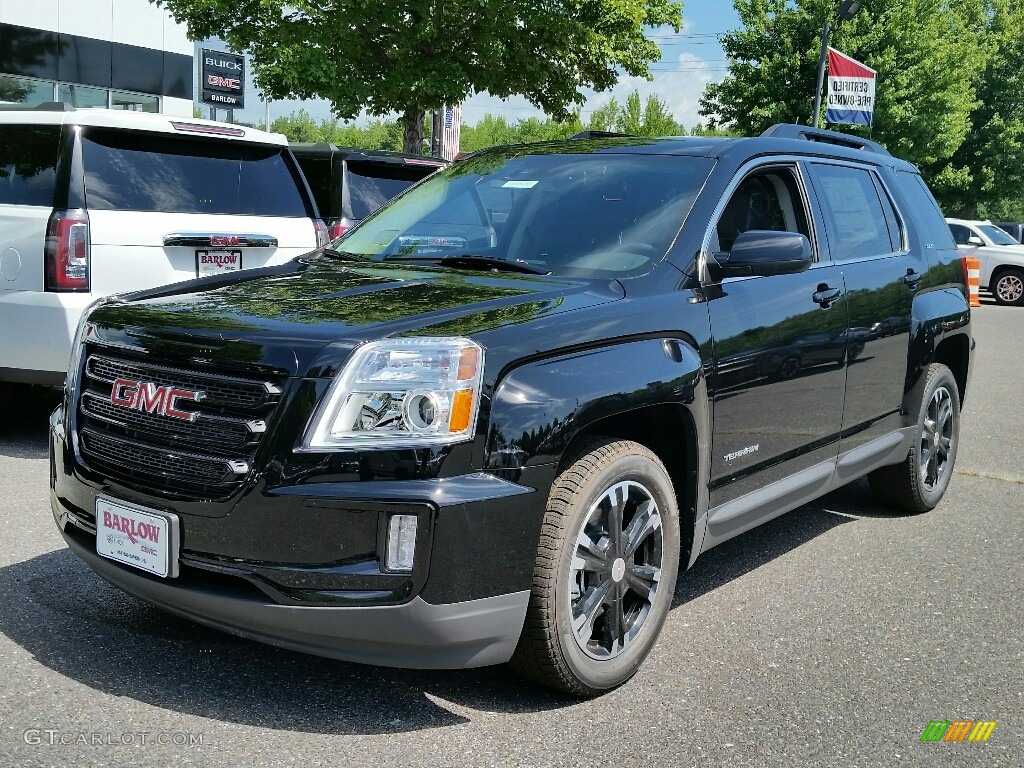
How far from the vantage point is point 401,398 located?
3.14 meters

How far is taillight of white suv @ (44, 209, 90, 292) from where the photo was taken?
6.25 metres

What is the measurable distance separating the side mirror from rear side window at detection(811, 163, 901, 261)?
945mm

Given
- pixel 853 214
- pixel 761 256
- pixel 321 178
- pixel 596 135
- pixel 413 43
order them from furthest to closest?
1. pixel 413 43
2. pixel 321 178
3. pixel 853 214
4. pixel 596 135
5. pixel 761 256

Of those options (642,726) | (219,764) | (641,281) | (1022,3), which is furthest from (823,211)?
(1022,3)

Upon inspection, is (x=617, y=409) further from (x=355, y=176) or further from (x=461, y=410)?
(x=355, y=176)

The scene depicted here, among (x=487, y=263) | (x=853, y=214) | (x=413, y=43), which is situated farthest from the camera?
(x=413, y=43)

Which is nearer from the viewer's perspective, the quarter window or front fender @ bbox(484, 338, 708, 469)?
front fender @ bbox(484, 338, 708, 469)

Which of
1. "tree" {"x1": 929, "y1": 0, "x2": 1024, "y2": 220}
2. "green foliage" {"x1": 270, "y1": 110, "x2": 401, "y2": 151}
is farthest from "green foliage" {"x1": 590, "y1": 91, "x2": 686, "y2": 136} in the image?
"green foliage" {"x1": 270, "y1": 110, "x2": 401, "y2": 151}

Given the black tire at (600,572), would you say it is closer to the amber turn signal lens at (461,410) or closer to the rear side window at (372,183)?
the amber turn signal lens at (461,410)

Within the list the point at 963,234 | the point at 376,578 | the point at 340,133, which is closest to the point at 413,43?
the point at 963,234

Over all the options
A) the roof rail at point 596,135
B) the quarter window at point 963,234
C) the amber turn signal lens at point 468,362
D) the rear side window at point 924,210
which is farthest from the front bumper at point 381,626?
the quarter window at point 963,234

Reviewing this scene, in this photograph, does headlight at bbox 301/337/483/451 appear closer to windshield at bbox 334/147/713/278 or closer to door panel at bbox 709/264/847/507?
windshield at bbox 334/147/713/278

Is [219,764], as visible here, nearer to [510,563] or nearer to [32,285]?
[510,563]

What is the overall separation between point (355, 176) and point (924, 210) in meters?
4.88
